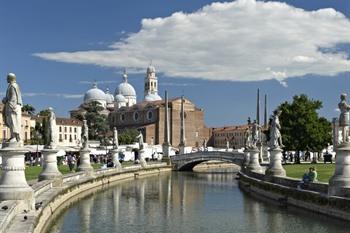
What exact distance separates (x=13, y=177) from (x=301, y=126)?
50.8 metres

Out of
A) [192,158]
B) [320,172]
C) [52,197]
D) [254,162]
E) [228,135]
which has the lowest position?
[52,197]

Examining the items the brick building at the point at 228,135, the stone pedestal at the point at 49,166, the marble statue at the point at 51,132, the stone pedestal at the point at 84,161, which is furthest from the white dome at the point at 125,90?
the stone pedestal at the point at 49,166

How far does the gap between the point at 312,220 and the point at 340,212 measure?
150 cm

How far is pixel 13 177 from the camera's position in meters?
18.2

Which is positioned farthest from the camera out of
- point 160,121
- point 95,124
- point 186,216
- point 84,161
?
point 160,121

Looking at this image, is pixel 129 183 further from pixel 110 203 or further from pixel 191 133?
pixel 191 133

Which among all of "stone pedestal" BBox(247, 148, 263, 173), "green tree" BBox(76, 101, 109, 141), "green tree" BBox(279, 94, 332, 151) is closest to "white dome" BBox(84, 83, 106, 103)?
"green tree" BBox(76, 101, 109, 141)

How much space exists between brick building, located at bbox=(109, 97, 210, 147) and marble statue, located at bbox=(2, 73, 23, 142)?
409ft

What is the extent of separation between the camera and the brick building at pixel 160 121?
146 metres

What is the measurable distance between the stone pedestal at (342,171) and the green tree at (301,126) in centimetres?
4214

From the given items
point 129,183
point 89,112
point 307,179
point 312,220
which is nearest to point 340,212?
point 312,220

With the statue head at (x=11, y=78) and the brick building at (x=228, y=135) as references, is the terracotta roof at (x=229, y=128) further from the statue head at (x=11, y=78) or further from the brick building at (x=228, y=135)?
the statue head at (x=11, y=78)

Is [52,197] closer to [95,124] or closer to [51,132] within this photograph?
[51,132]

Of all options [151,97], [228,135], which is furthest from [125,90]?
[228,135]
